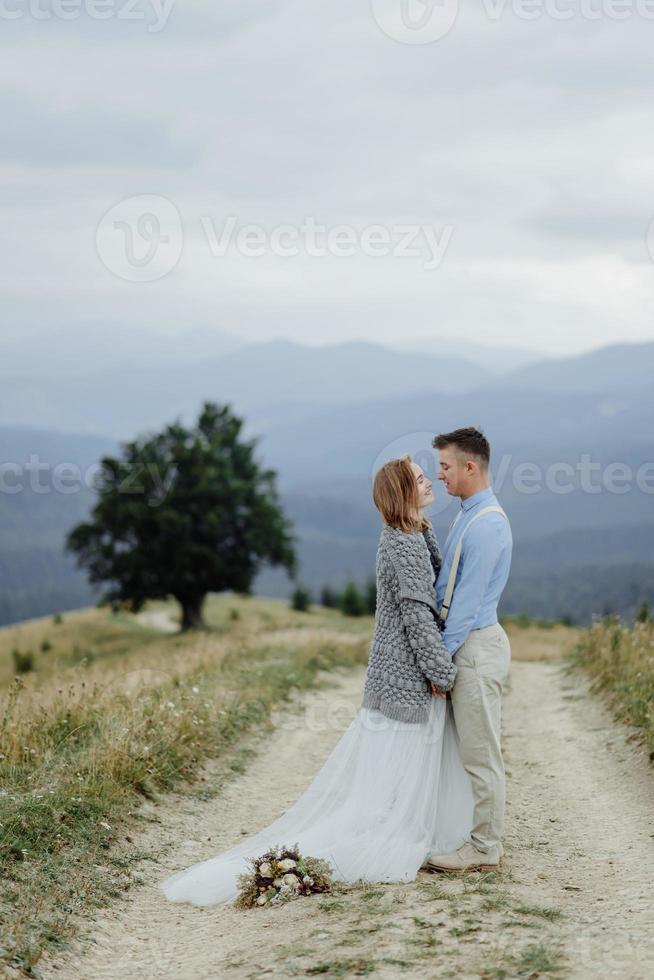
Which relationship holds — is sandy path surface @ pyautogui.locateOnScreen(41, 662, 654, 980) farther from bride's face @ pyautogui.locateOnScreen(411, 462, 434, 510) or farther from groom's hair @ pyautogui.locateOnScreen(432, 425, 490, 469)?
groom's hair @ pyautogui.locateOnScreen(432, 425, 490, 469)

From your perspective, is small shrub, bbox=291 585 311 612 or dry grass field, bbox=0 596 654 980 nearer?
dry grass field, bbox=0 596 654 980

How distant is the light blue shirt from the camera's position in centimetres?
628

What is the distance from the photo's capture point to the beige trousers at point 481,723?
6.35 m

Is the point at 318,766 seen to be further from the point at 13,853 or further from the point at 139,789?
the point at 13,853

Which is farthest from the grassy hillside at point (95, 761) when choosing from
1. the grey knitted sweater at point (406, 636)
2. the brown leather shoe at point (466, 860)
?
the grey knitted sweater at point (406, 636)

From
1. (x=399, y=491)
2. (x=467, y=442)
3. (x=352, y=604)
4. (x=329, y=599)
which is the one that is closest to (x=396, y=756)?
(x=399, y=491)

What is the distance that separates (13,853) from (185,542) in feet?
135

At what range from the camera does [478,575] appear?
6285 mm

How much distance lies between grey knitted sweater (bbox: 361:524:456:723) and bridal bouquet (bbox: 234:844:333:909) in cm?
103

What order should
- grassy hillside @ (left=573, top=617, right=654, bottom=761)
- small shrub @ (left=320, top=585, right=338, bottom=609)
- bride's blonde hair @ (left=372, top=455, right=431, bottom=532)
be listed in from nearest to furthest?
bride's blonde hair @ (left=372, top=455, right=431, bottom=532)
grassy hillside @ (left=573, top=617, right=654, bottom=761)
small shrub @ (left=320, top=585, right=338, bottom=609)

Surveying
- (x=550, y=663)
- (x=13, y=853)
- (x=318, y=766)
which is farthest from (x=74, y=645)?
(x=13, y=853)

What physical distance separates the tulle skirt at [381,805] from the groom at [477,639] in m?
0.16

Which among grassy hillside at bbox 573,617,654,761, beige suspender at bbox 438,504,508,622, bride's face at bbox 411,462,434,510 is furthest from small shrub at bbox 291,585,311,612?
bride's face at bbox 411,462,434,510

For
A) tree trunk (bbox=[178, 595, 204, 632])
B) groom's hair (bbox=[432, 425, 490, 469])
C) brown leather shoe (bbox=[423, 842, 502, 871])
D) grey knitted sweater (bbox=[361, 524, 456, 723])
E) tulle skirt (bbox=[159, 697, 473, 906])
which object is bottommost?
tree trunk (bbox=[178, 595, 204, 632])
